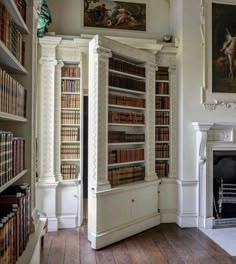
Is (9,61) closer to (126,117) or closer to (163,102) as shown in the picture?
(126,117)

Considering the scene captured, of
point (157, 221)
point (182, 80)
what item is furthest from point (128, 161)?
point (182, 80)

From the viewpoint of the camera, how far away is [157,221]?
15.2 feet

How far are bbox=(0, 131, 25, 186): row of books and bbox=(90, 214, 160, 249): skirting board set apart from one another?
1877 millimetres

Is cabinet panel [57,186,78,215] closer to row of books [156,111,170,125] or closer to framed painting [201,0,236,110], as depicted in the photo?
row of books [156,111,170,125]

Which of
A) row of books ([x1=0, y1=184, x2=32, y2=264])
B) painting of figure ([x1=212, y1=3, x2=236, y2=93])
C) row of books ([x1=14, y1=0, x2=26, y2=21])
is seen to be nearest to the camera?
row of books ([x1=0, y1=184, x2=32, y2=264])

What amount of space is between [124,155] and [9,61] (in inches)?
103

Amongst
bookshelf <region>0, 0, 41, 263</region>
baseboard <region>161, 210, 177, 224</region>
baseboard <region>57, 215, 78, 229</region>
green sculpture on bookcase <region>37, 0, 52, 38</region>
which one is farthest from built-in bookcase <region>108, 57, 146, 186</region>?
bookshelf <region>0, 0, 41, 263</region>

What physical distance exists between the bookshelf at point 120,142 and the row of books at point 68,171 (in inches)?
26.7

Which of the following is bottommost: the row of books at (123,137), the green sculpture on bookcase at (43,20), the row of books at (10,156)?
the row of books at (10,156)

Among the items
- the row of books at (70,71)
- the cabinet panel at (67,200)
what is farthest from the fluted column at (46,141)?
the row of books at (70,71)

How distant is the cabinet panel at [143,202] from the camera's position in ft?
14.0

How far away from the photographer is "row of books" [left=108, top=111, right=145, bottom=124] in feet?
13.4

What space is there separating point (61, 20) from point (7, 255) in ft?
12.9

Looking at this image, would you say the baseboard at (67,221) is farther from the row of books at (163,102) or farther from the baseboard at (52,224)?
the row of books at (163,102)
